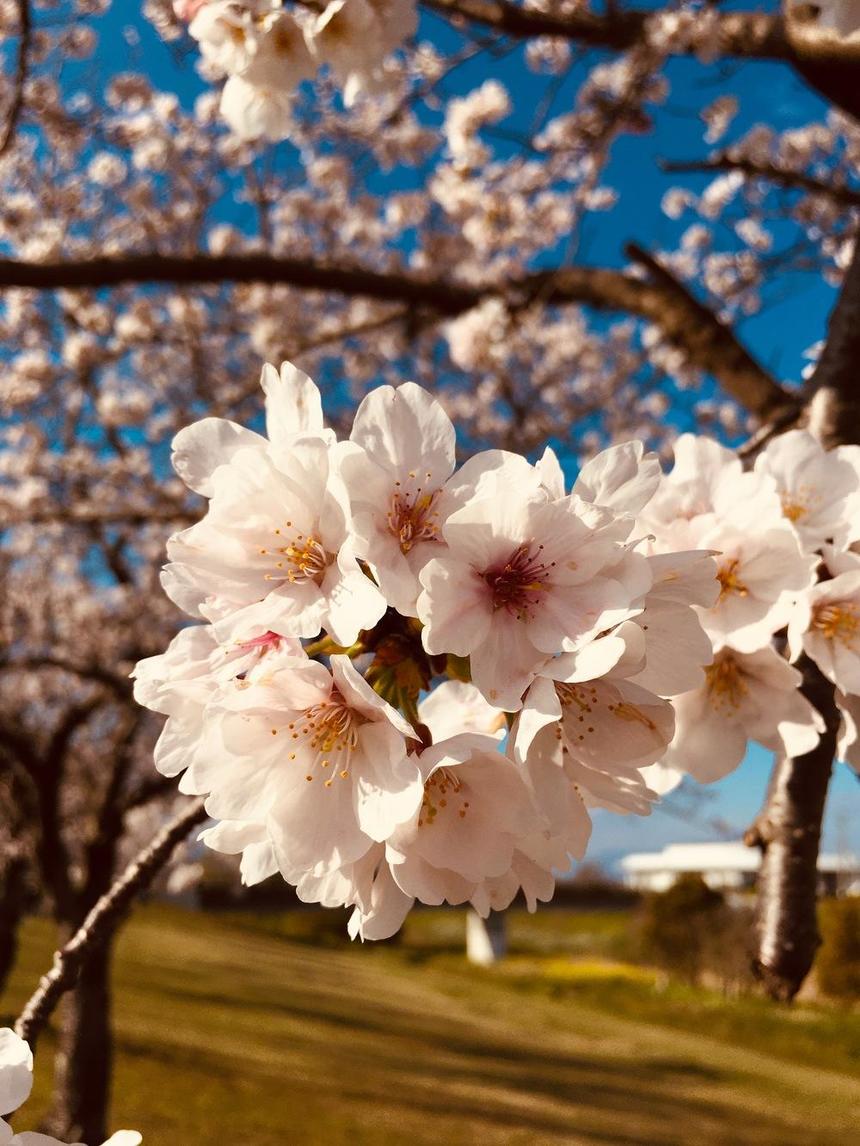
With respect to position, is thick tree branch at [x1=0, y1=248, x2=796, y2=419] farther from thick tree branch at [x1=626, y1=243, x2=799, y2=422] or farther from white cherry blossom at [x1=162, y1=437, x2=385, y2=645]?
white cherry blossom at [x1=162, y1=437, x2=385, y2=645]

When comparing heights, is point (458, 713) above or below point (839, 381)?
below

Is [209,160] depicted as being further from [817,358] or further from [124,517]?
[817,358]

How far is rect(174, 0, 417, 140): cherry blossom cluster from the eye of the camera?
4.86 ft

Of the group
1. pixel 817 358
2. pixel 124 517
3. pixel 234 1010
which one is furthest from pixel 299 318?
pixel 234 1010

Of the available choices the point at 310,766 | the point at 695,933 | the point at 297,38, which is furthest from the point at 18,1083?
the point at 695,933

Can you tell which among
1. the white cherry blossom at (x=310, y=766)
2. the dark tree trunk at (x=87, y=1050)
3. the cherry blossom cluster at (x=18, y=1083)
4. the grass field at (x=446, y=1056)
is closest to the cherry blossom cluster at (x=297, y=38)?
the white cherry blossom at (x=310, y=766)

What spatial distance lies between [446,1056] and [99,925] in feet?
35.4

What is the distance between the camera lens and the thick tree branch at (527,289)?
2662 mm

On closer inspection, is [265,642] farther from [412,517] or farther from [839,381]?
[839,381]

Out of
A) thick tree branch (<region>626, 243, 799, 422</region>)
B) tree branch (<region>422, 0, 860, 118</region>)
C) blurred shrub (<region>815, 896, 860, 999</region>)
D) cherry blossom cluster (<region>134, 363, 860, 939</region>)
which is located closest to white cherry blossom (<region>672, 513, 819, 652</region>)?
cherry blossom cluster (<region>134, 363, 860, 939</region>)

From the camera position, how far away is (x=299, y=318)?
273 inches

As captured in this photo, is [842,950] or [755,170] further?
[842,950]

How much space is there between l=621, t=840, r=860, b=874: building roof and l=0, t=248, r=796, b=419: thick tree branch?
54.8ft

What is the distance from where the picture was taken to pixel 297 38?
1541mm
